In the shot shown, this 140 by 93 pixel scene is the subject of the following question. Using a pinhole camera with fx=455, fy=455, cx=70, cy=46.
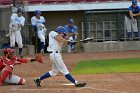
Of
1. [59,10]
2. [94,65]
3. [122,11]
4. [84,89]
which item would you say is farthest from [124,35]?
[84,89]

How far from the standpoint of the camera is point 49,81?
13211 mm

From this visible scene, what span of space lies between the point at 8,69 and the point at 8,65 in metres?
0.13

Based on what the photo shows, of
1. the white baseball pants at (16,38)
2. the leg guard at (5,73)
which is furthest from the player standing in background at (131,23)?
the leg guard at (5,73)

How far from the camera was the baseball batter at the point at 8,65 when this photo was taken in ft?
39.9

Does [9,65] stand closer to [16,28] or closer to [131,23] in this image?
[16,28]

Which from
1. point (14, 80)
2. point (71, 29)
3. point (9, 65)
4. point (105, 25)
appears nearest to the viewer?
point (9, 65)

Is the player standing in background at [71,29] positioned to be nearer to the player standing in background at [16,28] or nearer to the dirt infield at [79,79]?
the player standing in background at [16,28]

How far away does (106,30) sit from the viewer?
23172 millimetres

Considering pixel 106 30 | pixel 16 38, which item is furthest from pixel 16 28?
pixel 106 30

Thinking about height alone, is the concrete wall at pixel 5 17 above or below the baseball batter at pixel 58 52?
above

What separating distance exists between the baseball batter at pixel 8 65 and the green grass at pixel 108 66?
3.19 meters

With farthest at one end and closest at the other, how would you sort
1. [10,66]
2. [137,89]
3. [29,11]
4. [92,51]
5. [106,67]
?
[29,11]
[92,51]
[106,67]
[10,66]
[137,89]

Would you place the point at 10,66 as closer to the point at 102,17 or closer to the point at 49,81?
the point at 49,81

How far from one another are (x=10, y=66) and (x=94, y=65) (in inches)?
210
